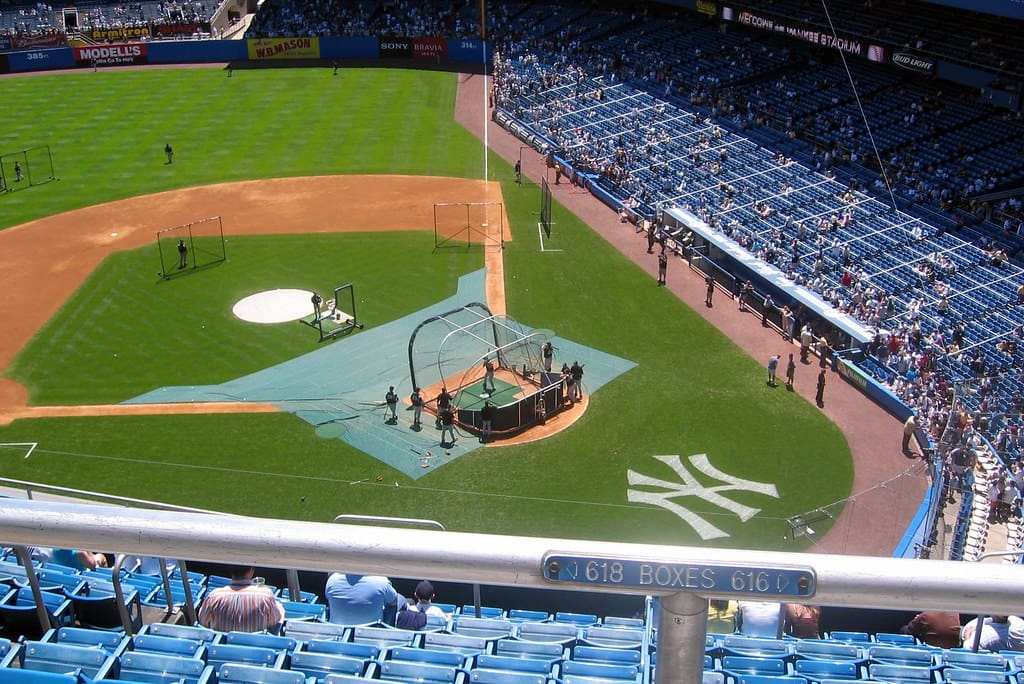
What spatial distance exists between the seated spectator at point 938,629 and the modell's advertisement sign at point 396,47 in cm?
6543

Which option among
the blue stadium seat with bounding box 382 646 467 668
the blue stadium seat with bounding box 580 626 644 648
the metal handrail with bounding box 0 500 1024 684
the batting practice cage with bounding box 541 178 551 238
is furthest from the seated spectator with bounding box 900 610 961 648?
the batting practice cage with bounding box 541 178 551 238

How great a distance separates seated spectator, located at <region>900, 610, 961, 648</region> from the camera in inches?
466

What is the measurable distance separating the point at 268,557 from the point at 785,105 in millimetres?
50483

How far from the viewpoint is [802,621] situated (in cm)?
1205

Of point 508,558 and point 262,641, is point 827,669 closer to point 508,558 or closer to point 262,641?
point 262,641

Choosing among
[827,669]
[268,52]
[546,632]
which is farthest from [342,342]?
[268,52]

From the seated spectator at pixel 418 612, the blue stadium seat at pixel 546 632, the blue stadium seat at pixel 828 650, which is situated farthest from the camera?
the seated spectator at pixel 418 612

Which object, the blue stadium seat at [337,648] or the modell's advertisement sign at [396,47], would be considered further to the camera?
the modell's advertisement sign at [396,47]

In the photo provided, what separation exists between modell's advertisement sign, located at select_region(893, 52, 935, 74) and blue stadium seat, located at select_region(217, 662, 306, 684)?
138 feet

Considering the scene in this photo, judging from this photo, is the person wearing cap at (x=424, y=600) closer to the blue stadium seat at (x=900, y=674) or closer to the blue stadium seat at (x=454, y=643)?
the blue stadium seat at (x=454, y=643)

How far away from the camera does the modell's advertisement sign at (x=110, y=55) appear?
7075 cm

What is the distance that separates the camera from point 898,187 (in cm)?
4041

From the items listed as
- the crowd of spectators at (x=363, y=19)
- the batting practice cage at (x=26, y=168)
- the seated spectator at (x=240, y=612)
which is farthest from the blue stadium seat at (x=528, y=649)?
the crowd of spectators at (x=363, y=19)

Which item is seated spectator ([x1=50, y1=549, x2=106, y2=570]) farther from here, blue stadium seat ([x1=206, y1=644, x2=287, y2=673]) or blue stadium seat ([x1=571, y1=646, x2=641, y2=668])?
blue stadium seat ([x1=571, y1=646, x2=641, y2=668])
